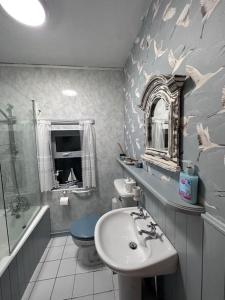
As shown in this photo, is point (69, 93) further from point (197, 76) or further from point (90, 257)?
point (90, 257)

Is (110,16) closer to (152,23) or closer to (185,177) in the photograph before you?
(152,23)

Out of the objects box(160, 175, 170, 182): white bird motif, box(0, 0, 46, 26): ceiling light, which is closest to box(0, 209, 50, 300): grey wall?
box(160, 175, 170, 182): white bird motif

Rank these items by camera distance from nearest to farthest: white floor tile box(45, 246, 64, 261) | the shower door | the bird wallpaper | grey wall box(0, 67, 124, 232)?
the bird wallpaper, the shower door, white floor tile box(45, 246, 64, 261), grey wall box(0, 67, 124, 232)

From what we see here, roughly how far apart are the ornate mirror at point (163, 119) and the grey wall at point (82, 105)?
1.05 m

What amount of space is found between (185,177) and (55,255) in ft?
6.49

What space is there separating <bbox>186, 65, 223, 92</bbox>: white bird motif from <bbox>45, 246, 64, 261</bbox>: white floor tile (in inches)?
88.4

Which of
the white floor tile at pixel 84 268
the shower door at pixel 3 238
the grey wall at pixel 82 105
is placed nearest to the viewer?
the shower door at pixel 3 238

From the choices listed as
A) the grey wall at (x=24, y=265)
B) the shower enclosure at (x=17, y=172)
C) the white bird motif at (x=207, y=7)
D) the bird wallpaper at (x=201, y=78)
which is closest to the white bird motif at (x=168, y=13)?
the bird wallpaper at (x=201, y=78)

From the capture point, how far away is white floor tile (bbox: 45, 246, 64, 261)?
1.97m

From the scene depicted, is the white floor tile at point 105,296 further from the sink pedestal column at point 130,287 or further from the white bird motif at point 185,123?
the white bird motif at point 185,123

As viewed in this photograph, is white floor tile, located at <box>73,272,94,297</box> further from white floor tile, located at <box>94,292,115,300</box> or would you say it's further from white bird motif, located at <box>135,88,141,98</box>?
white bird motif, located at <box>135,88,141,98</box>

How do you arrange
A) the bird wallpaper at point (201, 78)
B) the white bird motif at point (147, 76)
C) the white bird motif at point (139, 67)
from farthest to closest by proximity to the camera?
the white bird motif at point (139, 67), the white bird motif at point (147, 76), the bird wallpaper at point (201, 78)

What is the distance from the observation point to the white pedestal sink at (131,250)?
901mm

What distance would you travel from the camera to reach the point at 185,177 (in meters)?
0.79
